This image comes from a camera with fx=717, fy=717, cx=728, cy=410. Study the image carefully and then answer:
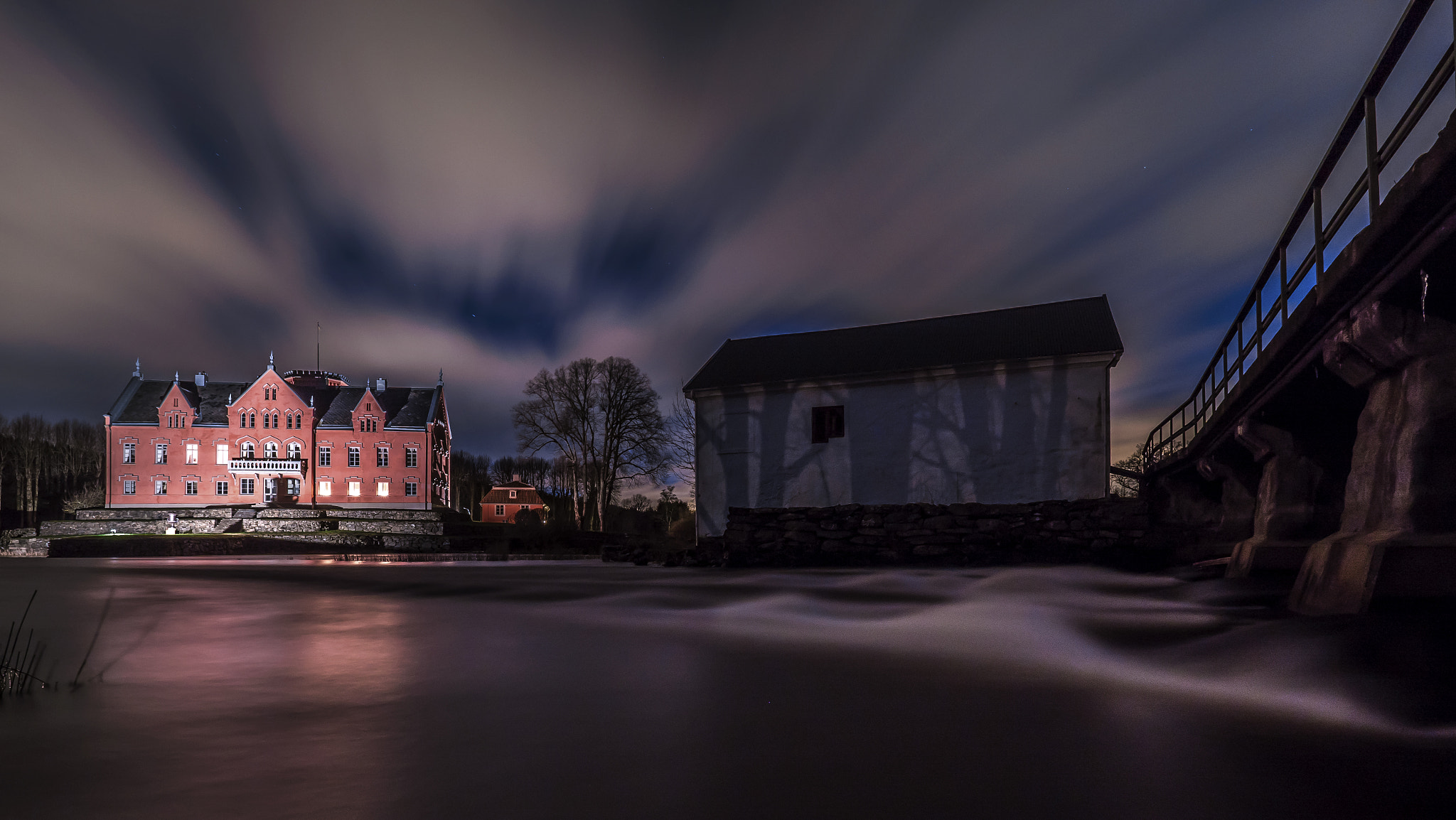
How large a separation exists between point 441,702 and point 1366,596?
22.5 ft

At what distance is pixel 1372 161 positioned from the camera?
5543 mm

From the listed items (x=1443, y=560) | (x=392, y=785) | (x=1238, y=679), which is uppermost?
(x=1443, y=560)

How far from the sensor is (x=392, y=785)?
105 inches

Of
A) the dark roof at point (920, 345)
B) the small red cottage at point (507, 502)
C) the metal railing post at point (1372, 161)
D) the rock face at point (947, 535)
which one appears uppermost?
the dark roof at point (920, 345)

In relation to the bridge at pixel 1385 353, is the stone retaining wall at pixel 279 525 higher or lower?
lower

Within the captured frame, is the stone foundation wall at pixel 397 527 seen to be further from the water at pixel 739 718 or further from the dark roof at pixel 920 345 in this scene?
the water at pixel 739 718

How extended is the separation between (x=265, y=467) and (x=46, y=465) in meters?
51.2

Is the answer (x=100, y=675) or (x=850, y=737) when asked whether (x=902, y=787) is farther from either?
(x=100, y=675)

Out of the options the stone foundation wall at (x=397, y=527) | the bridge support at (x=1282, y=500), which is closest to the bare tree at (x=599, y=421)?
the stone foundation wall at (x=397, y=527)

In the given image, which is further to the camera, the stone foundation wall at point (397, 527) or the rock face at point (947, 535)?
the stone foundation wall at point (397, 527)

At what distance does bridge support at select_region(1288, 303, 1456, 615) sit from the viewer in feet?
18.0

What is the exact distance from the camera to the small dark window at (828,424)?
77.6ft

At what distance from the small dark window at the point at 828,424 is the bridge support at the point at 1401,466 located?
675 inches

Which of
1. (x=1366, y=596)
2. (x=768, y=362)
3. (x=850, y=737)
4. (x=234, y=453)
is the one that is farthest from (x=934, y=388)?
(x=234, y=453)
